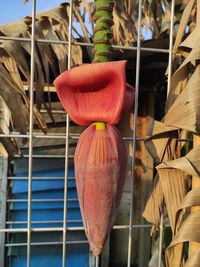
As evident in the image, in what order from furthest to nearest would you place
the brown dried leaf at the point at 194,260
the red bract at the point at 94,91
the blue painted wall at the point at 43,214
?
the blue painted wall at the point at 43,214 < the brown dried leaf at the point at 194,260 < the red bract at the point at 94,91

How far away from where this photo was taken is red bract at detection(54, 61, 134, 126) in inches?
14.0

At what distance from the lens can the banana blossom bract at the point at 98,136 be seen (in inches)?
14.3

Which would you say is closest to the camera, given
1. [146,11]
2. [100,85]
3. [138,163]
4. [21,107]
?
[100,85]

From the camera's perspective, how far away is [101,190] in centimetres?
39

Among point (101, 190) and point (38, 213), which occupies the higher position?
point (101, 190)

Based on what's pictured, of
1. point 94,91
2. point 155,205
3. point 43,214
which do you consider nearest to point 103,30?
point 94,91

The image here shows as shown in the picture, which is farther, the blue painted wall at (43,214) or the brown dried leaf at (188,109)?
the blue painted wall at (43,214)

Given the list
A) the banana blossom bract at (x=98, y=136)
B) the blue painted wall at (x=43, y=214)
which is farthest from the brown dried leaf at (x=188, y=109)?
the blue painted wall at (x=43, y=214)

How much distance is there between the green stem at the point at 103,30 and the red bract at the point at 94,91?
1.0 inches

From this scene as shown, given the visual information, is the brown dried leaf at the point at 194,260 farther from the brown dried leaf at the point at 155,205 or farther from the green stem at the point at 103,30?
the green stem at the point at 103,30

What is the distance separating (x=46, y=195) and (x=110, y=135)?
4.52 feet

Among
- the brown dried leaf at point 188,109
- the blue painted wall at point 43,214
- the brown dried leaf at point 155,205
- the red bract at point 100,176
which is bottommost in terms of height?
the blue painted wall at point 43,214

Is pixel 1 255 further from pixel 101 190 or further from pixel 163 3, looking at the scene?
pixel 101 190

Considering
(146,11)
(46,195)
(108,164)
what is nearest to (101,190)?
(108,164)
